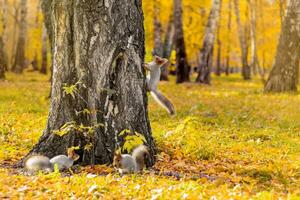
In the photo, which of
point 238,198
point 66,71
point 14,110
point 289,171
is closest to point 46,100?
point 14,110

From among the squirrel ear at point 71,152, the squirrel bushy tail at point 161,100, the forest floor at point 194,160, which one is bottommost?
the forest floor at point 194,160

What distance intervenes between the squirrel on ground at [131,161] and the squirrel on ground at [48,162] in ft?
1.96

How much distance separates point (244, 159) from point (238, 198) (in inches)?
100

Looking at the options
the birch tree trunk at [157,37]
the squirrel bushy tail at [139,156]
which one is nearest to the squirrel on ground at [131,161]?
the squirrel bushy tail at [139,156]

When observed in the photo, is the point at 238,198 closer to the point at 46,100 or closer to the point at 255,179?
the point at 255,179

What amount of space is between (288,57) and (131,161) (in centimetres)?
1374

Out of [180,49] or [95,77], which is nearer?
[95,77]

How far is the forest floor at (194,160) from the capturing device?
5.48 metres

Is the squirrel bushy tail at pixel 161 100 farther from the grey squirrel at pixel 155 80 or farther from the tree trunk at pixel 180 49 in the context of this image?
the tree trunk at pixel 180 49

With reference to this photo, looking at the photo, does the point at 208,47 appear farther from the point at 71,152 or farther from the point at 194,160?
the point at 71,152

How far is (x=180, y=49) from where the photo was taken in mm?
24734

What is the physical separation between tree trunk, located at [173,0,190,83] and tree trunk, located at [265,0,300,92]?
6143 mm

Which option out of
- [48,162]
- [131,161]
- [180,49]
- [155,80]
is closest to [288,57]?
[180,49]

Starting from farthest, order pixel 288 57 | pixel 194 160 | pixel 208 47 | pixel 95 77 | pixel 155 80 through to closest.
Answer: pixel 208 47 < pixel 288 57 < pixel 194 160 < pixel 155 80 < pixel 95 77
